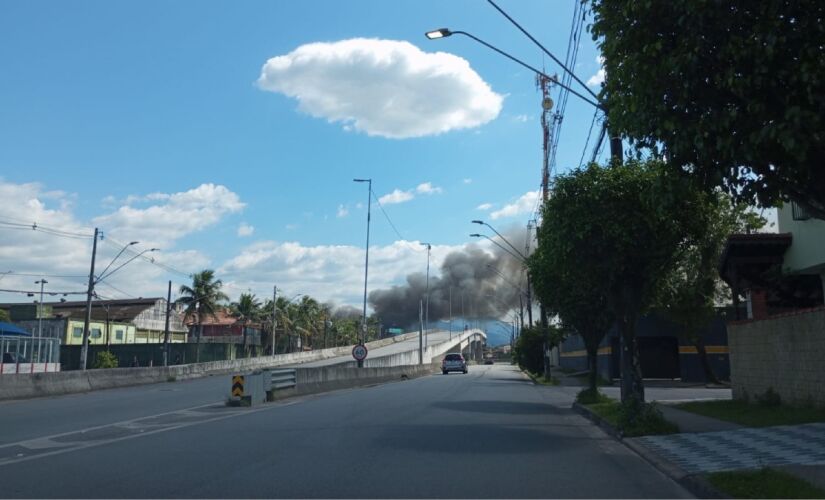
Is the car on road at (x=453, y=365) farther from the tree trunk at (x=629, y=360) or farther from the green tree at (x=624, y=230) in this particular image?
the green tree at (x=624, y=230)

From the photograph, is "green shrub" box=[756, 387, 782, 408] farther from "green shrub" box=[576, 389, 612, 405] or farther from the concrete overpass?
the concrete overpass

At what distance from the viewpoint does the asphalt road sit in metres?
7.87

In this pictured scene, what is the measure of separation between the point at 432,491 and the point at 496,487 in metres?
0.77

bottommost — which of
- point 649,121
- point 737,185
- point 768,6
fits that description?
point 737,185

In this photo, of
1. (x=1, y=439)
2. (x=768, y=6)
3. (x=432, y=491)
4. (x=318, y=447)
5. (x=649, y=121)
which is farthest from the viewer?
(x=1, y=439)

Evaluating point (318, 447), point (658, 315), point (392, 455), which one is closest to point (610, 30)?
point (392, 455)

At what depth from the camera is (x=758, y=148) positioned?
755 centimetres

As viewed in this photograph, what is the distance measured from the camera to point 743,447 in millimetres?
10422

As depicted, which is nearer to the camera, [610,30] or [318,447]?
[610,30]

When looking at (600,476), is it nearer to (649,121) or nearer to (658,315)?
(649,121)

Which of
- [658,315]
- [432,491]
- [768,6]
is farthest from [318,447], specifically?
[658,315]

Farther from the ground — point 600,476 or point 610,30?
point 610,30

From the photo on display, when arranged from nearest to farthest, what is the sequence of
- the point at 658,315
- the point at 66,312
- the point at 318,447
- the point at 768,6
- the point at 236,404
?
1. the point at 768,6
2. the point at 318,447
3. the point at 236,404
4. the point at 658,315
5. the point at 66,312

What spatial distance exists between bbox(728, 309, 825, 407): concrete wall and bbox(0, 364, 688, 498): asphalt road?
4.65m
